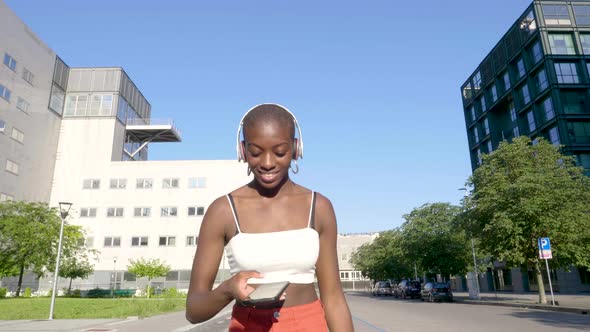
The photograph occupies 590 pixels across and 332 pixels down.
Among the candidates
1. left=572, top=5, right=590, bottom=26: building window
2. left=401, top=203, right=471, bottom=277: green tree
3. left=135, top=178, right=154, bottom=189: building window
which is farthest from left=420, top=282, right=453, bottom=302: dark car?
left=135, top=178, right=154, bottom=189: building window

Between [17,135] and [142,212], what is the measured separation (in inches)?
663

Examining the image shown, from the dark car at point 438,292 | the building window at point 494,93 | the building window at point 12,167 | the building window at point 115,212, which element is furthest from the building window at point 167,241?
the building window at point 494,93

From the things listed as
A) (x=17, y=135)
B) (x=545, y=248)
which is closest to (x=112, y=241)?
(x=17, y=135)

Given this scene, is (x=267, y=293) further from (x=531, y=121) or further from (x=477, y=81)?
(x=477, y=81)

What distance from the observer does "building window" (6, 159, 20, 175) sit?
48125mm

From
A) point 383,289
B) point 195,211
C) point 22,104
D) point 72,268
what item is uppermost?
point 22,104

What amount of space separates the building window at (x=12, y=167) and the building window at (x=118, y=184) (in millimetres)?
10810

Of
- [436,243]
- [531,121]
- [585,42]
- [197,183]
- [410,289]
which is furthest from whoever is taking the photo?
[197,183]

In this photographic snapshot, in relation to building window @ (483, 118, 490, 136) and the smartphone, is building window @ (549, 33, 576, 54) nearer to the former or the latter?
building window @ (483, 118, 490, 136)

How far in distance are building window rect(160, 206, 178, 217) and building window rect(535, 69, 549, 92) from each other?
45.0 meters

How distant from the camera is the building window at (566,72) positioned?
143 ft

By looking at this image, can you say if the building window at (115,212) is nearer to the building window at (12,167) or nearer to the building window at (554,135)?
the building window at (12,167)

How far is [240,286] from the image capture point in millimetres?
1486

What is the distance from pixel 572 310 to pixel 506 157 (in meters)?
11.6
